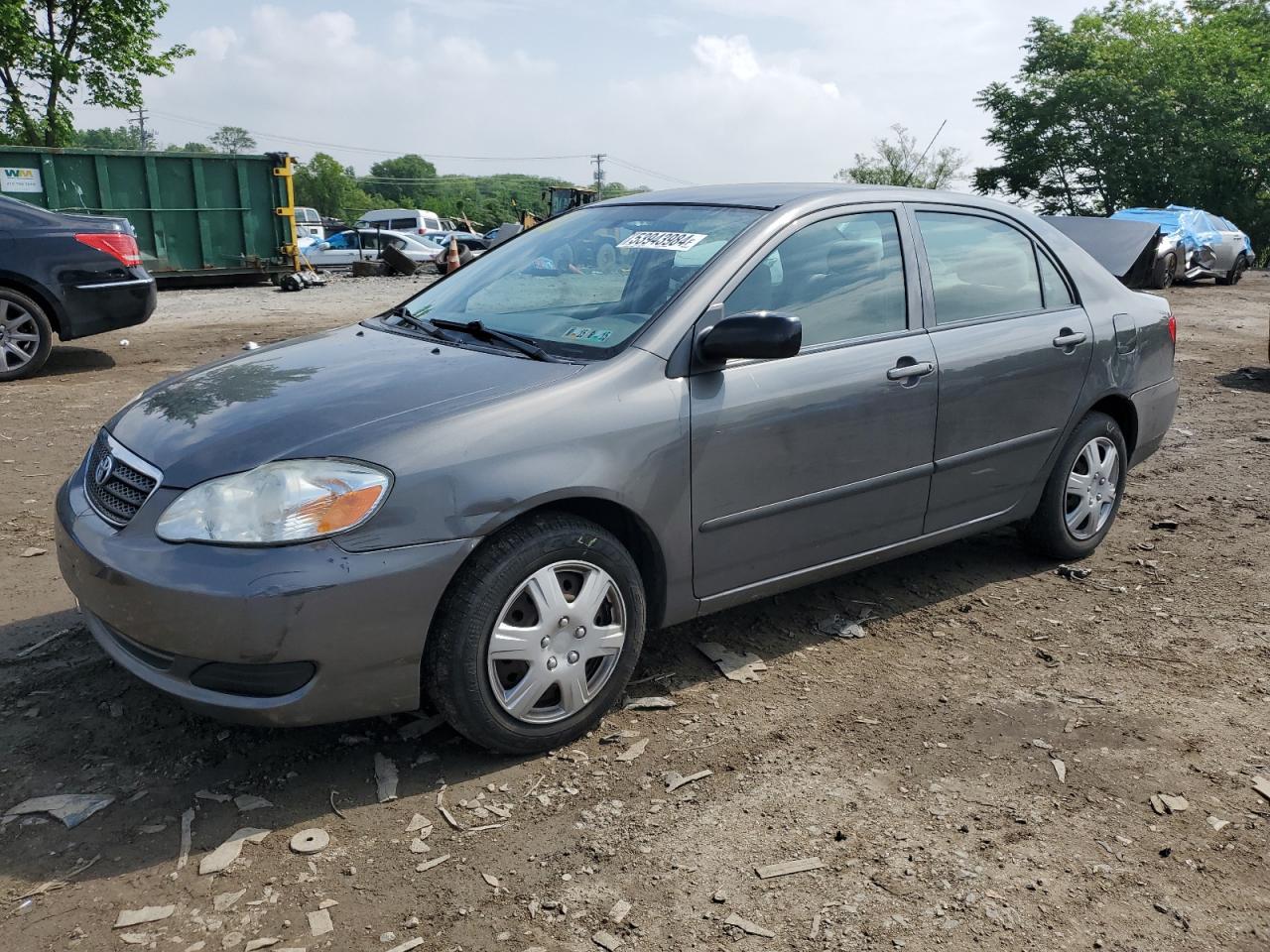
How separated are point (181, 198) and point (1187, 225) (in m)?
19.4

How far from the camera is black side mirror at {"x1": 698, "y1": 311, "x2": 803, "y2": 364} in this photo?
10.6ft

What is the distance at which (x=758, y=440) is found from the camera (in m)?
3.46

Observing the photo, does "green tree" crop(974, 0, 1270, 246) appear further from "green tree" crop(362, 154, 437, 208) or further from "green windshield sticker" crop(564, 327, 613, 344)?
"green tree" crop(362, 154, 437, 208)

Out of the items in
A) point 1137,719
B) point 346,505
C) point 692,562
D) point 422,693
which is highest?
point 346,505

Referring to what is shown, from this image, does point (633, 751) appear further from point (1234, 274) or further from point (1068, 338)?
point (1234, 274)

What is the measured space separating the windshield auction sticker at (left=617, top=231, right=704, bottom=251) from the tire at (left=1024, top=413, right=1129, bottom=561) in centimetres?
203

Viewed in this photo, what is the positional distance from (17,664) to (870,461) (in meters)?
3.05

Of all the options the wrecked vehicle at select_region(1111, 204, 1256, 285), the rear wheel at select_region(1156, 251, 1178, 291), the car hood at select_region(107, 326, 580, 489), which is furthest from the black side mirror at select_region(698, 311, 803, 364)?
the wrecked vehicle at select_region(1111, 204, 1256, 285)

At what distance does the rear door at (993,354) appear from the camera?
13.5 feet

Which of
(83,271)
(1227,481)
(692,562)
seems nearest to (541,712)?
(692,562)

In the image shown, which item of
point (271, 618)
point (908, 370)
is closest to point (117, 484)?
point (271, 618)

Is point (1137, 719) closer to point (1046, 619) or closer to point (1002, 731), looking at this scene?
point (1002, 731)

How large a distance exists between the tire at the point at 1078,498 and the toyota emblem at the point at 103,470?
3692 millimetres

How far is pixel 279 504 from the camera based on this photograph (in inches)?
108
